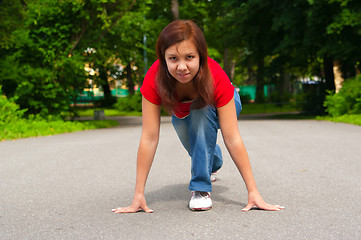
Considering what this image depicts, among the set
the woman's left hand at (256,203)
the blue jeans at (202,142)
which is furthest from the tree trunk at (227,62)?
the woman's left hand at (256,203)

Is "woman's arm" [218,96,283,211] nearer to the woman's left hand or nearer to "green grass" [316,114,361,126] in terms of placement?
the woman's left hand

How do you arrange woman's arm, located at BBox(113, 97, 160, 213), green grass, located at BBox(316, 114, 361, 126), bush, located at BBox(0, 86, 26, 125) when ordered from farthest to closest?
green grass, located at BBox(316, 114, 361, 126) < bush, located at BBox(0, 86, 26, 125) < woman's arm, located at BBox(113, 97, 160, 213)

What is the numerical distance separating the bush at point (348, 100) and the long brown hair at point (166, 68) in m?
14.0

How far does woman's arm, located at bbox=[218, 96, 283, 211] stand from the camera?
141 inches

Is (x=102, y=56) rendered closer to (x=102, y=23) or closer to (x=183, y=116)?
(x=102, y=23)

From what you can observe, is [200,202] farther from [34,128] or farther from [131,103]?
[131,103]

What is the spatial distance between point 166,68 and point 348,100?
14.9 m

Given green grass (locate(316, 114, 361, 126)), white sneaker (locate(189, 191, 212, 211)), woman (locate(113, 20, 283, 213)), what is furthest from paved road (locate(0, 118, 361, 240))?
green grass (locate(316, 114, 361, 126))

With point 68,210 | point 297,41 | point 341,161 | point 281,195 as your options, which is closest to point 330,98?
point 297,41

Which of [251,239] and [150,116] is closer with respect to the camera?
[251,239]

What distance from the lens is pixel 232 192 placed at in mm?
4500

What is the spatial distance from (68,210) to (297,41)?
15652 mm

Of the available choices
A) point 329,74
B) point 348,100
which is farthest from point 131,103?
point 348,100

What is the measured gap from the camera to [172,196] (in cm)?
441
